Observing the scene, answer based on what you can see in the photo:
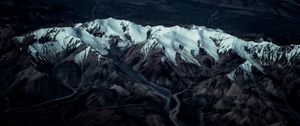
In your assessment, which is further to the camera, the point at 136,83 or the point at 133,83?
the point at 136,83

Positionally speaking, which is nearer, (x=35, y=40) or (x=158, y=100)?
(x=158, y=100)

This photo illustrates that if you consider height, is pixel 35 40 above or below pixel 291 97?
above

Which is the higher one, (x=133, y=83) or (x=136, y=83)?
(x=133, y=83)

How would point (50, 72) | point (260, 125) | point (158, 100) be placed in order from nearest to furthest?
point (260, 125) → point (158, 100) → point (50, 72)

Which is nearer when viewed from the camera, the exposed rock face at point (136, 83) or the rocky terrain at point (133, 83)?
the rocky terrain at point (133, 83)

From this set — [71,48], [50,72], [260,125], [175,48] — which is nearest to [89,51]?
[71,48]

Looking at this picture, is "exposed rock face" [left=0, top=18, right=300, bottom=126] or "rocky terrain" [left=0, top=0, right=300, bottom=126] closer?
"rocky terrain" [left=0, top=0, right=300, bottom=126]

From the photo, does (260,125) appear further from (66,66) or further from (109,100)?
(66,66)

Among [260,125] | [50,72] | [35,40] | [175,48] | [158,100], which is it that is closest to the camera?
[260,125]
